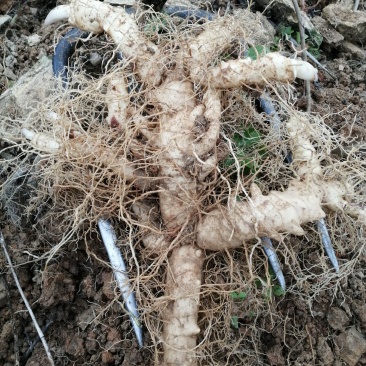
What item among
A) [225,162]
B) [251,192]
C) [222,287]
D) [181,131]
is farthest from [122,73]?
[222,287]

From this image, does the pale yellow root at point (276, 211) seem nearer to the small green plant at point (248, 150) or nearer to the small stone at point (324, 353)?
the small green plant at point (248, 150)

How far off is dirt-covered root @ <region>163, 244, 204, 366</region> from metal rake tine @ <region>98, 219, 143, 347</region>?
7 cm

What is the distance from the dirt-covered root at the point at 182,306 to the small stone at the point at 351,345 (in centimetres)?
38

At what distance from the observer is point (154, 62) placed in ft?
4.27

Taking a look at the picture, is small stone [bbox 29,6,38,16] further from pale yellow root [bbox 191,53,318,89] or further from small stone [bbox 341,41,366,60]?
small stone [bbox 341,41,366,60]

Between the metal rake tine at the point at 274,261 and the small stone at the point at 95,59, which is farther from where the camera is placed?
the small stone at the point at 95,59

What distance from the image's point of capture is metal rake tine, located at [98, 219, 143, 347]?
1.20 meters

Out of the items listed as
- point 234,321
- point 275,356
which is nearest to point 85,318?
point 234,321

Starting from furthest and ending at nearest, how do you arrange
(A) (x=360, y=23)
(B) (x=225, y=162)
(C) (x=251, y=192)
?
(A) (x=360, y=23) → (B) (x=225, y=162) → (C) (x=251, y=192)

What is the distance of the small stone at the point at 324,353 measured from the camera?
1260 mm

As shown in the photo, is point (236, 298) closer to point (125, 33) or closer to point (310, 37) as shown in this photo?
point (125, 33)

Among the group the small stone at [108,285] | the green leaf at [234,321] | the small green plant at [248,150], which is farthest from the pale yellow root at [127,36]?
the green leaf at [234,321]

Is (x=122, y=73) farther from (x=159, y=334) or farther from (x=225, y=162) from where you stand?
(x=159, y=334)

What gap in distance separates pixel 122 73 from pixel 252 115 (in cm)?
34
